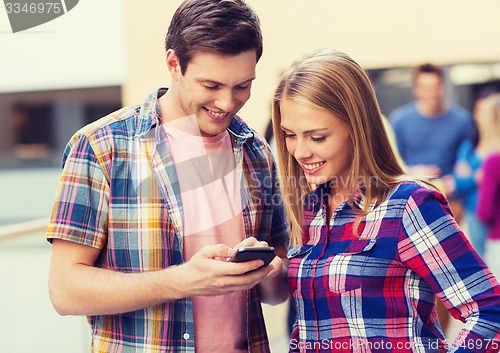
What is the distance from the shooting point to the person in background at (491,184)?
428 centimetres

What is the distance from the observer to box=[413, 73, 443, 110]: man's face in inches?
189

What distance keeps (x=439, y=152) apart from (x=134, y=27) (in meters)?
2.07

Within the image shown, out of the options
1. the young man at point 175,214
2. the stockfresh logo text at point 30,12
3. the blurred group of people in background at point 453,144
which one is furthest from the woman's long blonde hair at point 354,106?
the blurred group of people in background at point 453,144

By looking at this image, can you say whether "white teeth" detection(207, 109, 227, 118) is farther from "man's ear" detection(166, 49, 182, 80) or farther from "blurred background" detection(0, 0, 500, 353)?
"blurred background" detection(0, 0, 500, 353)

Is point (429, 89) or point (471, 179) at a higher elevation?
point (429, 89)

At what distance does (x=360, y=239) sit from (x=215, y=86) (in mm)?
486

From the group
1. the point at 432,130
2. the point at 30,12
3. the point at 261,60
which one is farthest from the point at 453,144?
the point at 30,12

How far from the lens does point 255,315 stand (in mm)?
1887

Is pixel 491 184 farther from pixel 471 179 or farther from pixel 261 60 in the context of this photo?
pixel 261 60

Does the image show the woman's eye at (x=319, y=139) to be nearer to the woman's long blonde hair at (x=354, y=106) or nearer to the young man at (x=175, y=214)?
the woman's long blonde hair at (x=354, y=106)

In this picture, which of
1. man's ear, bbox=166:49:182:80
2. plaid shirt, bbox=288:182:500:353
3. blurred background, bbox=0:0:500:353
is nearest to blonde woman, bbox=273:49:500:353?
plaid shirt, bbox=288:182:500:353

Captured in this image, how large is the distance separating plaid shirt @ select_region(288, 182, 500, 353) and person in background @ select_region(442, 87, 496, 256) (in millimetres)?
2974

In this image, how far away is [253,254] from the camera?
1.57m

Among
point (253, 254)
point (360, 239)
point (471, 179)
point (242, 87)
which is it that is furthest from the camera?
point (471, 179)
